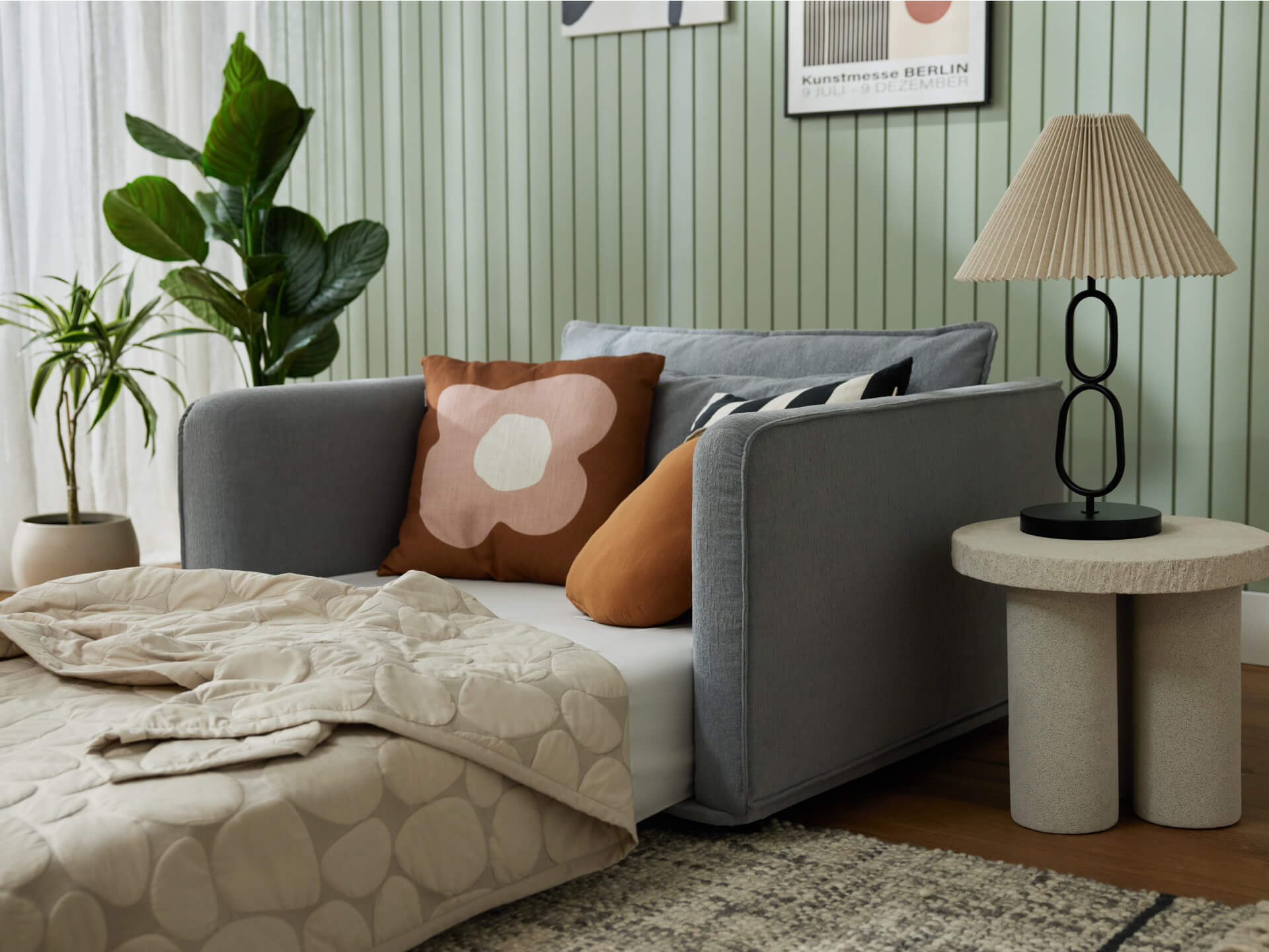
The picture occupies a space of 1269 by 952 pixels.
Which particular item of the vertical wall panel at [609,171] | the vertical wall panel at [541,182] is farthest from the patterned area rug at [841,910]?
the vertical wall panel at [541,182]

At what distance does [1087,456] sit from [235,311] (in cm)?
210

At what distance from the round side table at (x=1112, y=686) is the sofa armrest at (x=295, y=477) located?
1066 millimetres

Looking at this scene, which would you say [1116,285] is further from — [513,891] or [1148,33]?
[513,891]

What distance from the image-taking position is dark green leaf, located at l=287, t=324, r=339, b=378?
11.8ft

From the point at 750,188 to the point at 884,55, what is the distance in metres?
0.45

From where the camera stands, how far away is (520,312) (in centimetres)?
378

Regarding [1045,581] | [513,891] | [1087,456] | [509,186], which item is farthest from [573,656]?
[509,186]

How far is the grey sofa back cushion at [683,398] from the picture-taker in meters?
2.29

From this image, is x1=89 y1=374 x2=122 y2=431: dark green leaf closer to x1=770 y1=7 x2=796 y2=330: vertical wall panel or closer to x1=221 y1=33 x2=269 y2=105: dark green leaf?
x1=221 y1=33 x2=269 y2=105: dark green leaf

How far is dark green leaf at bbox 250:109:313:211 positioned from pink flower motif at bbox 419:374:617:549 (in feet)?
4.58

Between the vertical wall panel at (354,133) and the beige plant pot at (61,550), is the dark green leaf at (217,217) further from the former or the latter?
the beige plant pot at (61,550)

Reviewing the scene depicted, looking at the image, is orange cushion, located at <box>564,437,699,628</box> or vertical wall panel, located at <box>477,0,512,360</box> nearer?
orange cushion, located at <box>564,437,699,628</box>

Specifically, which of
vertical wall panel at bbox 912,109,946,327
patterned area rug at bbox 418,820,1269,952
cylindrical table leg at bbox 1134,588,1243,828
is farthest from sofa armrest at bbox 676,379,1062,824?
vertical wall panel at bbox 912,109,946,327

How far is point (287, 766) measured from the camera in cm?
138
